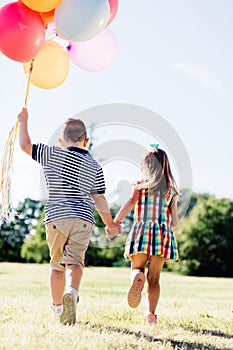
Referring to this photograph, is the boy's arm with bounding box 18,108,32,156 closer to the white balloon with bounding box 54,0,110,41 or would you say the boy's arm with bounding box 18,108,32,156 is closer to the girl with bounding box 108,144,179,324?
the white balloon with bounding box 54,0,110,41

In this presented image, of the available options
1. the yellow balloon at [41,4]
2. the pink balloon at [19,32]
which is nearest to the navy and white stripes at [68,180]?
the pink balloon at [19,32]

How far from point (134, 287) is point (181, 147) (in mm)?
1390

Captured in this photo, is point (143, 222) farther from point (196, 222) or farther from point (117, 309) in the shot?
point (196, 222)

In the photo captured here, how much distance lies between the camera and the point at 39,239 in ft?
72.8

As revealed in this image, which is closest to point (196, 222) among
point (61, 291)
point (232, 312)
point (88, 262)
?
point (88, 262)

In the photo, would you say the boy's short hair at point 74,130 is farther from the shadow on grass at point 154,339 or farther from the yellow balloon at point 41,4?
the shadow on grass at point 154,339

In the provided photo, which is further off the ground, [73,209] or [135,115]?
[135,115]

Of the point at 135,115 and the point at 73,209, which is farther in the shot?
the point at 135,115

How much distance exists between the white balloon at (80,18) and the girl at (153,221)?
3.14 feet

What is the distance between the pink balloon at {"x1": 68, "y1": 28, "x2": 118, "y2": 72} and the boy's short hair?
791 millimetres

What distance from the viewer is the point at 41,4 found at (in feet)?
11.6

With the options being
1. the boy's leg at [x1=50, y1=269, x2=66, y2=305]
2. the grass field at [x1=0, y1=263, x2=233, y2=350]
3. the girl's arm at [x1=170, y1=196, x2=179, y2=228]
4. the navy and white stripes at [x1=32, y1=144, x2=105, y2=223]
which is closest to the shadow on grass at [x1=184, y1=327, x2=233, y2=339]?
the grass field at [x1=0, y1=263, x2=233, y2=350]

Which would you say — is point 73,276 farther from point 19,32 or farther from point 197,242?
point 197,242

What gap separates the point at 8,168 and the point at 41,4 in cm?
118
